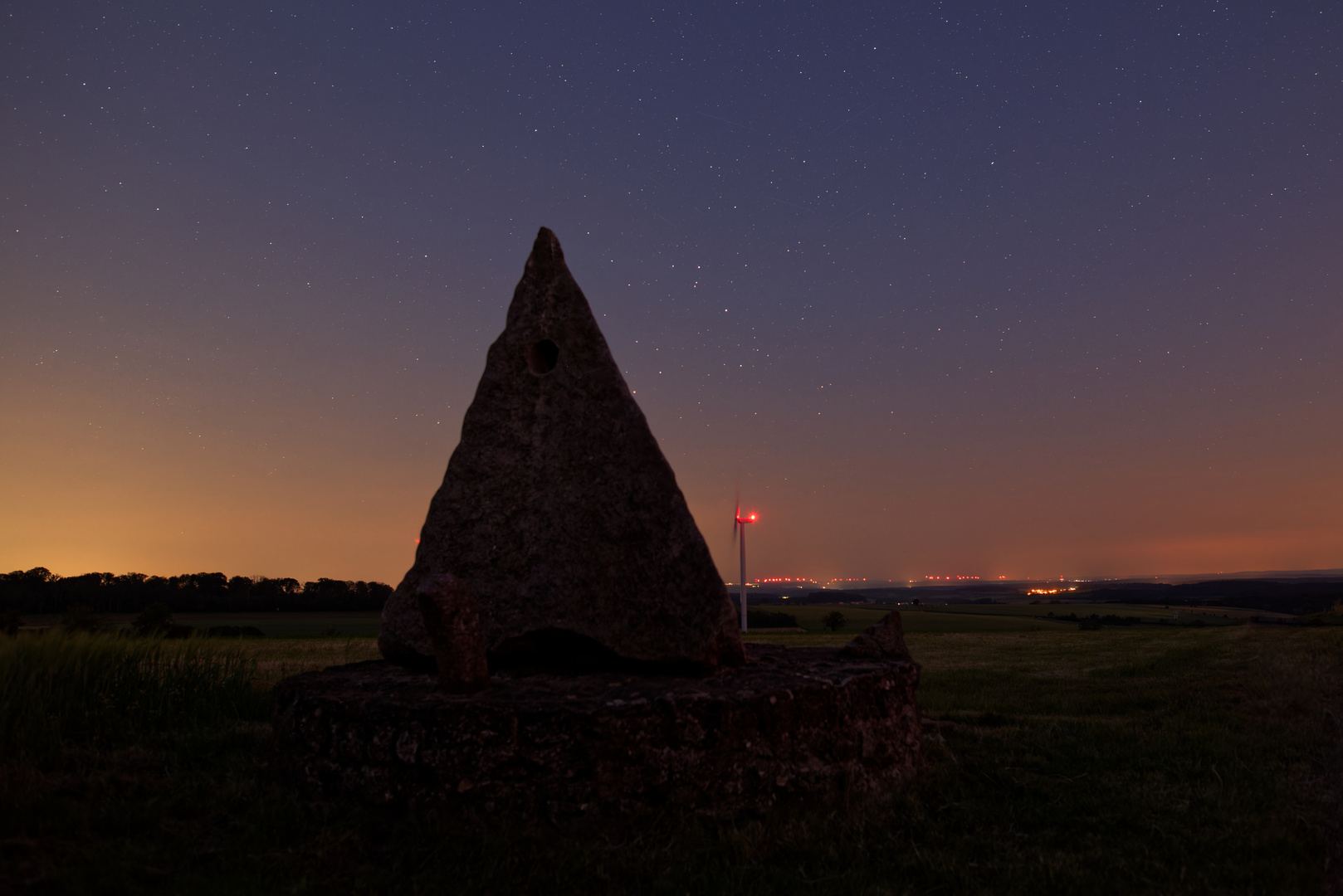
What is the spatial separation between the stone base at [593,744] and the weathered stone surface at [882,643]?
162cm

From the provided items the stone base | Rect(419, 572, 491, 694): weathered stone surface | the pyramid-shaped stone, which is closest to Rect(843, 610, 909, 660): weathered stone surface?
the stone base

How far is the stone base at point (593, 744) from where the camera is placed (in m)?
5.98

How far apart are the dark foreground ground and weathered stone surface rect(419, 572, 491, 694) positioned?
1.16 metres

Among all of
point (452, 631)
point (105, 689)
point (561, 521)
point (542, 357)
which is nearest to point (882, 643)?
point (561, 521)

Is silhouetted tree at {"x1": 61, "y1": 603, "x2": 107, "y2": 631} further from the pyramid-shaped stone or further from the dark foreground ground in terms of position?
the pyramid-shaped stone

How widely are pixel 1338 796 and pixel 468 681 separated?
25.5ft

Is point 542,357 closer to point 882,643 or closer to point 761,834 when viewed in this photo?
point 882,643

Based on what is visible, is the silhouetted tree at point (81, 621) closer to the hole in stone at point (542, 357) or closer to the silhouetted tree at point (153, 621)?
the silhouetted tree at point (153, 621)

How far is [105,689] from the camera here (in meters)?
8.44

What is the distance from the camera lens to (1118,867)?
5.63 m

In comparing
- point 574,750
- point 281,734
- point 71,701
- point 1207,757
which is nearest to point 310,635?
point 71,701

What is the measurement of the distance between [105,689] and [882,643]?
856 cm

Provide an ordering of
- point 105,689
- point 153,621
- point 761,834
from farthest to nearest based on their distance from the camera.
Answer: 1. point 153,621
2. point 105,689
3. point 761,834

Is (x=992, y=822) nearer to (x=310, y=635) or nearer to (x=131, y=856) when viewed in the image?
(x=131, y=856)
